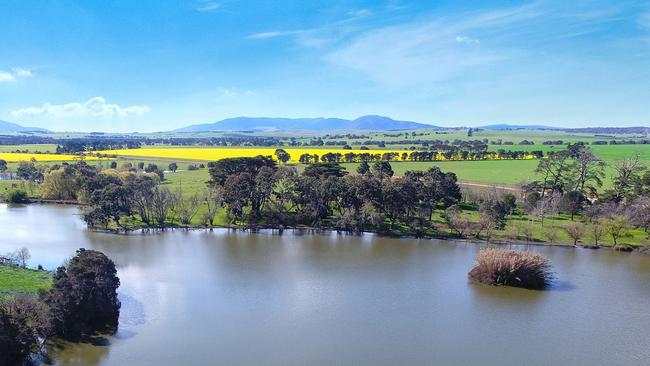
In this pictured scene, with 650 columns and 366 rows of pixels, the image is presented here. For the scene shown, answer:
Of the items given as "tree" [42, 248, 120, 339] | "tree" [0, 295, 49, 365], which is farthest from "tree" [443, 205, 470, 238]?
"tree" [0, 295, 49, 365]

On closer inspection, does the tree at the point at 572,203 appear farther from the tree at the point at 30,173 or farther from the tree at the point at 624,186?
the tree at the point at 30,173

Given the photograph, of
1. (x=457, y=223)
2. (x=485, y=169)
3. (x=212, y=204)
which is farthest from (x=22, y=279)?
(x=485, y=169)

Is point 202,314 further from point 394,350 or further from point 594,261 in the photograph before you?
point 594,261

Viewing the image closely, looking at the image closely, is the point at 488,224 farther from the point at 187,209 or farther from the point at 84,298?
the point at 84,298

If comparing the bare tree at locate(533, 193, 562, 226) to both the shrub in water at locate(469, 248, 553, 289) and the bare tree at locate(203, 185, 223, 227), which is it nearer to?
the shrub in water at locate(469, 248, 553, 289)

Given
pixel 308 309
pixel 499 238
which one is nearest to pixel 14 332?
pixel 308 309

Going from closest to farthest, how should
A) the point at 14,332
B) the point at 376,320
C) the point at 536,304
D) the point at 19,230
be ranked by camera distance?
the point at 14,332
the point at 376,320
the point at 536,304
the point at 19,230
